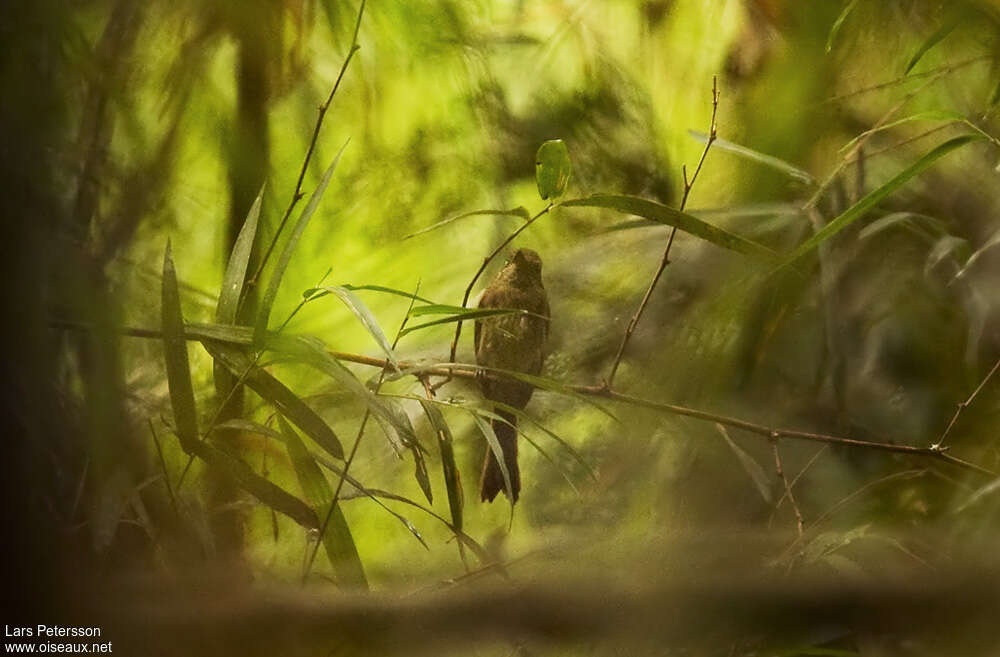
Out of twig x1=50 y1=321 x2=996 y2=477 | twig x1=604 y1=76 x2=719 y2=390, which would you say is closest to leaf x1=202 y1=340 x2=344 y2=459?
twig x1=50 y1=321 x2=996 y2=477

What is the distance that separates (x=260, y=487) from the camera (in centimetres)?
84

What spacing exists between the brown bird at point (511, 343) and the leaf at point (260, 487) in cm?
18

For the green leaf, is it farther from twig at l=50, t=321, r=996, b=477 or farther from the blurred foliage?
twig at l=50, t=321, r=996, b=477

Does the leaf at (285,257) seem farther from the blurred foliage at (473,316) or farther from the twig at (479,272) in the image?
the twig at (479,272)

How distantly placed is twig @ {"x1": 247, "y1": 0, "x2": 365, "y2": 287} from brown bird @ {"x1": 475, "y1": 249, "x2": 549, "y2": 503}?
0.69ft

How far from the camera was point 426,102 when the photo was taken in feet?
3.14

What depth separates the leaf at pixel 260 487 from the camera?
0.84 m

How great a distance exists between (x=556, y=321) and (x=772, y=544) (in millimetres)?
312

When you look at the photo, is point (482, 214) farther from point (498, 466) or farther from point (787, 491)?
point (787, 491)

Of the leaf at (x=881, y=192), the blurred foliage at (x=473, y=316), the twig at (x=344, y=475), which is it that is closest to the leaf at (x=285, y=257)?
the blurred foliage at (x=473, y=316)

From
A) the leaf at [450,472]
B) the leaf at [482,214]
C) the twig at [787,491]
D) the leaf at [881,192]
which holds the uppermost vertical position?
the leaf at [482,214]

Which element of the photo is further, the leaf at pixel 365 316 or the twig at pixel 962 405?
the twig at pixel 962 405

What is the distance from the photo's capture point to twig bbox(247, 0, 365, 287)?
89 centimetres

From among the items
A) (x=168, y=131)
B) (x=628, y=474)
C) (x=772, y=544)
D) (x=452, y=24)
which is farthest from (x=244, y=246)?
(x=772, y=544)
